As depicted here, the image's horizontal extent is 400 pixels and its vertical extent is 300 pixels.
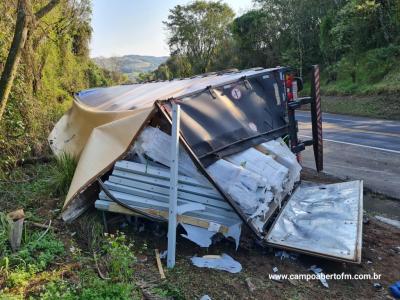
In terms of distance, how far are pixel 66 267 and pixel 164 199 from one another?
4.13ft

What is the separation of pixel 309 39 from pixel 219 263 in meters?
31.0

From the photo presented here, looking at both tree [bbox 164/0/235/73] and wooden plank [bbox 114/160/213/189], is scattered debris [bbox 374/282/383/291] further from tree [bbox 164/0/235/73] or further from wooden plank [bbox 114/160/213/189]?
tree [bbox 164/0/235/73]

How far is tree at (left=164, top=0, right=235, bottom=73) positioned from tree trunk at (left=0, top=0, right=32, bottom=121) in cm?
4485

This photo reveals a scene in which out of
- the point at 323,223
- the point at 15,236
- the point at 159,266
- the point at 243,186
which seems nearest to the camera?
the point at 159,266

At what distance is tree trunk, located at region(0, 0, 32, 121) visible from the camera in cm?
620

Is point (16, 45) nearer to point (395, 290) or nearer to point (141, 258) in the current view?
point (141, 258)

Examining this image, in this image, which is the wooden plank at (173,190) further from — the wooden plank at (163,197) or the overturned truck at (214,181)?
the wooden plank at (163,197)

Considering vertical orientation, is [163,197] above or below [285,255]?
above

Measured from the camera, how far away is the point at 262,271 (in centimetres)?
400

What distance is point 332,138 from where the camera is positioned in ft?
41.8

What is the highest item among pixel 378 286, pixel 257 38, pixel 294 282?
pixel 257 38

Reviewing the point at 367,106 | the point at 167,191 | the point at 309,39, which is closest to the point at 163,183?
the point at 167,191

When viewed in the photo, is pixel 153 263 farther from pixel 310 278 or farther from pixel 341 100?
pixel 341 100

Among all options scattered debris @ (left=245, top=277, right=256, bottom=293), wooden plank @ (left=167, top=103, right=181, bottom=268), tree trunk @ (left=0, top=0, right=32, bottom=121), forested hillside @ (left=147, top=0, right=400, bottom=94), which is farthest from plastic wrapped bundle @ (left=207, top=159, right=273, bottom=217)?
forested hillside @ (left=147, top=0, right=400, bottom=94)
